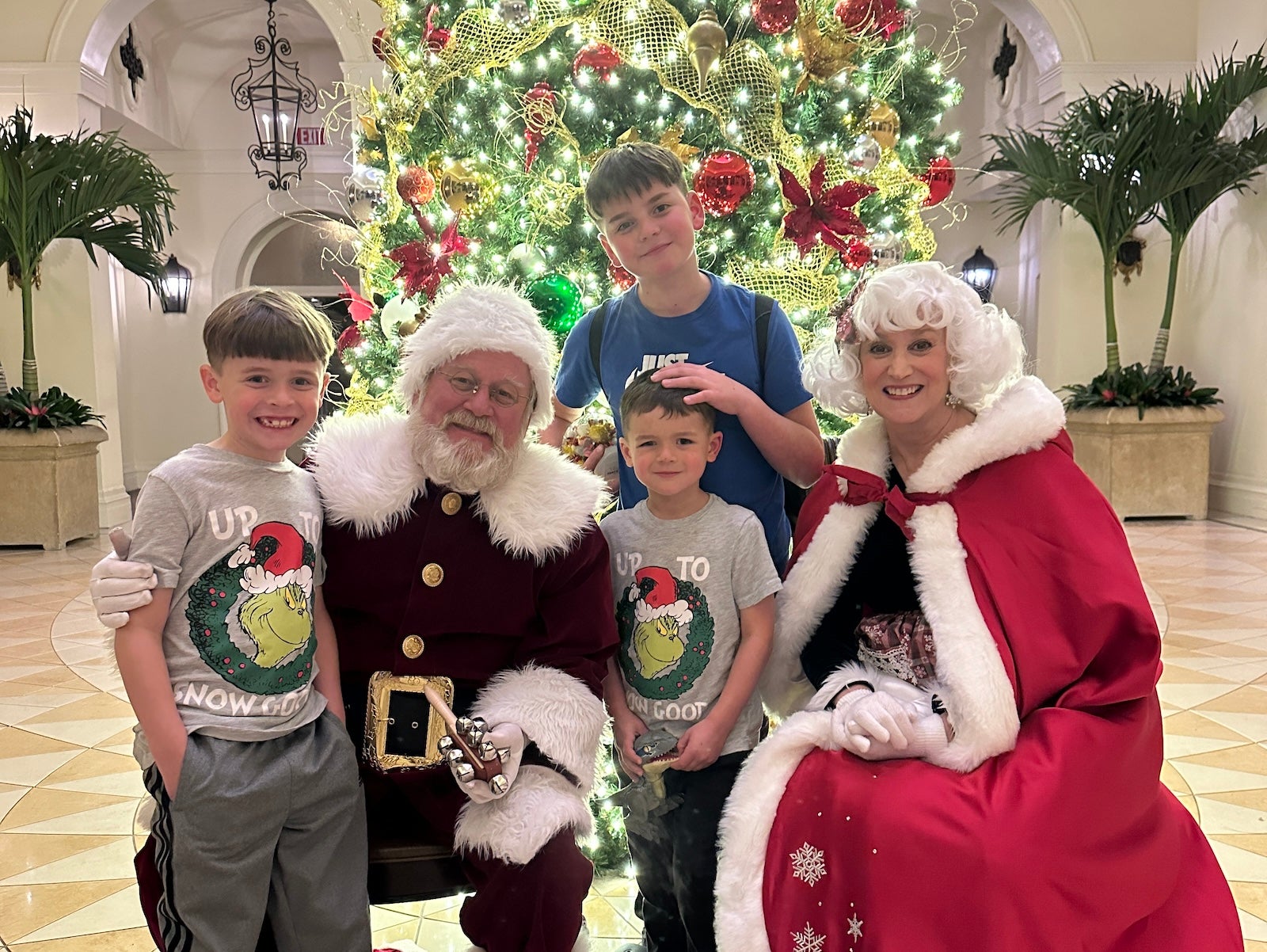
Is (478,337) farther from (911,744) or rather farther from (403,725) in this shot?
(911,744)

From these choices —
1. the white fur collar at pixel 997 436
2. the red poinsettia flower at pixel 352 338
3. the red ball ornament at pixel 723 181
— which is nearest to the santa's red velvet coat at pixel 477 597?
the white fur collar at pixel 997 436

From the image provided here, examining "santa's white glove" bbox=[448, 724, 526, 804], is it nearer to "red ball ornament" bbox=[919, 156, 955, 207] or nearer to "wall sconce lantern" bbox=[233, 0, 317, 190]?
"red ball ornament" bbox=[919, 156, 955, 207]

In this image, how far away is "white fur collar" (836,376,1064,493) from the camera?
5.97 ft

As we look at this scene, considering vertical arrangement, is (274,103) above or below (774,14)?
above

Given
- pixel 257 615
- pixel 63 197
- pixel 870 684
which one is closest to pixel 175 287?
pixel 63 197

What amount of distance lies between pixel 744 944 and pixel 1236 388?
817 centimetres

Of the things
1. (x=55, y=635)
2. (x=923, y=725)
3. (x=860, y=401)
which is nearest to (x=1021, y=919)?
(x=923, y=725)

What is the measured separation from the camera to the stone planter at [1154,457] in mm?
7828

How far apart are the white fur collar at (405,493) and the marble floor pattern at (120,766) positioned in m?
0.60

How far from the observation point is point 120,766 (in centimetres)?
355

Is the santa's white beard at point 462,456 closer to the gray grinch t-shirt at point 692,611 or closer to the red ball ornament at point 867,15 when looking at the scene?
the gray grinch t-shirt at point 692,611

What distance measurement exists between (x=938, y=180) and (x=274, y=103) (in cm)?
859

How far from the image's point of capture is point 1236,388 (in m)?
8.02

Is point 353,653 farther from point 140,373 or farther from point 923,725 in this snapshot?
point 140,373
